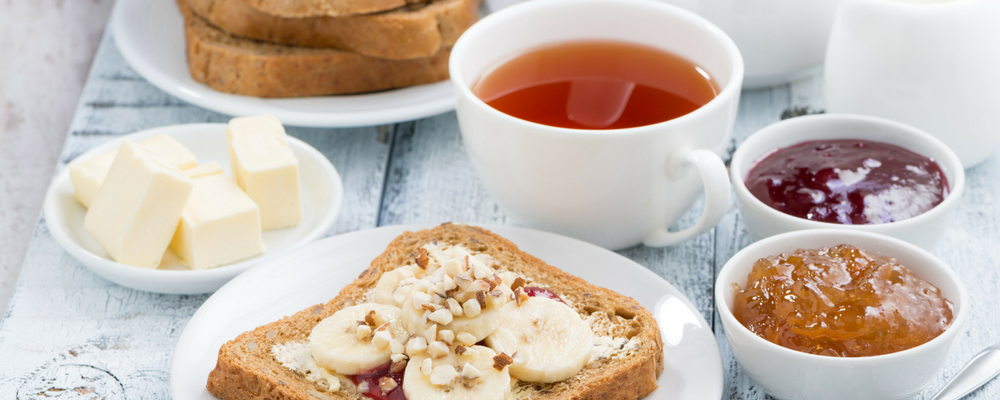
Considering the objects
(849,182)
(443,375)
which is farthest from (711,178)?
(443,375)

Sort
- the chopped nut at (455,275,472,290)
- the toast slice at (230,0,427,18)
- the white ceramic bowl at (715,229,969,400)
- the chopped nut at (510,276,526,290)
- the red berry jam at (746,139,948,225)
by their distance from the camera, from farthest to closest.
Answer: the toast slice at (230,0,427,18) → the red berry jam at (746,139,948,225) → the chopped nut at (510,276,526,290) → the chopped nut at (455,275,472,290) → the white ceramic bowl at (715,229,969,400)

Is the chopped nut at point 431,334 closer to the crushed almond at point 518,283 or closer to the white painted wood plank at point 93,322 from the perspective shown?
the crushed almond at point 518,283

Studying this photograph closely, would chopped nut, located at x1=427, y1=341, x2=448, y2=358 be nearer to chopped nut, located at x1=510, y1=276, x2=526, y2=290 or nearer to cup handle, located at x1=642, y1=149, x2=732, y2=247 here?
chopped nut, located at x1=510, y1=276, x2=526, y2=290

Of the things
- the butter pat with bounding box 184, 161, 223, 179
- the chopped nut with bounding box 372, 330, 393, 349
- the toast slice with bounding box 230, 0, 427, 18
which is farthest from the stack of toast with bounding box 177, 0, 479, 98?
the chopped nut with bounding box 372, 330, 393, 349

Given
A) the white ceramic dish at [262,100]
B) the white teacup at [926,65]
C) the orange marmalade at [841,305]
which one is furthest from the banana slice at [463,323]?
the white teacup at [926,65]

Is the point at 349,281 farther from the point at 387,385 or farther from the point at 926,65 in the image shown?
the point at 926,65

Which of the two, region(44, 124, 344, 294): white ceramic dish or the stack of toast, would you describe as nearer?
region(44, 124, 344, 294): white ceramic dish

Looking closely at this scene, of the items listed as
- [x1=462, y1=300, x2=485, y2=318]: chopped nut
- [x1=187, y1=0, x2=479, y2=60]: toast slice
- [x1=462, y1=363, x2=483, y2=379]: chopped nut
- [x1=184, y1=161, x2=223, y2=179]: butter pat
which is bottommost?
[x1=462, y1=363, x2=483, y2=379]: chopped nut

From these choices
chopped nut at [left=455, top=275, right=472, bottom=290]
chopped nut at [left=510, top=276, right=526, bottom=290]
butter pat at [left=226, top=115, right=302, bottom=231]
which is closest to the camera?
chopped nut at [left=455, top=275, right=472, bottom=290]
